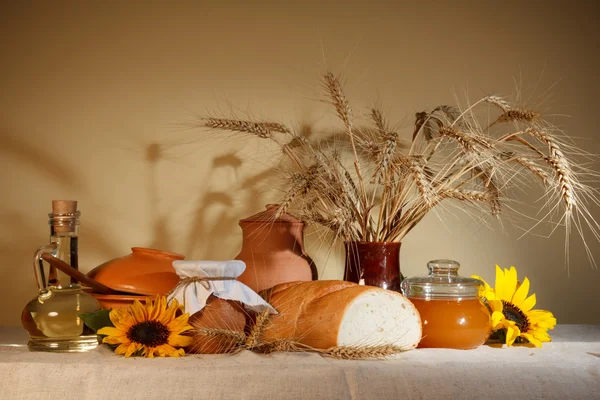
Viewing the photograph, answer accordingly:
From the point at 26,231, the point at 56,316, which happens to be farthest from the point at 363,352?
the point at 26,231

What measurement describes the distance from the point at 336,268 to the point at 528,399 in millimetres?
830

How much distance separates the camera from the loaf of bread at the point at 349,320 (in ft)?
3.34

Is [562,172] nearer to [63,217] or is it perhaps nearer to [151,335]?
[151,335]

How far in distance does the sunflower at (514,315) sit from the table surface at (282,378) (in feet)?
0.49

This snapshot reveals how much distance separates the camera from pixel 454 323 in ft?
3.50

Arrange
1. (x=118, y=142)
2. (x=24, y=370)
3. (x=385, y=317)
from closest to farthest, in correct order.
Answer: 1. (x=24, y=370)
2. (x=385, y=317)
3. (x=118, y=142)

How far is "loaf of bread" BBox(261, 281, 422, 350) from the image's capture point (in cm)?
102

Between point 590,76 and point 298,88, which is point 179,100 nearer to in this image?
point 298,88

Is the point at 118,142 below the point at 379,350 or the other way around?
the other way around

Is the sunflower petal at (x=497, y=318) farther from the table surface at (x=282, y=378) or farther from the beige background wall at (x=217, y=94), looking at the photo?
the beige background wall at (x=217, y=94)

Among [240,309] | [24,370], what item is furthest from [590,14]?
[24,370]

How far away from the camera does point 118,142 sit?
167cm

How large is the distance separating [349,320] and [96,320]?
1.42 ft

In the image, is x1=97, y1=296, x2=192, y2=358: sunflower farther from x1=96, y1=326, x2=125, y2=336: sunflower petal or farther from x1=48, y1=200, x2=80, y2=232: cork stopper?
x1=48, y1=200, x2=80, y2=232: cork stopper
